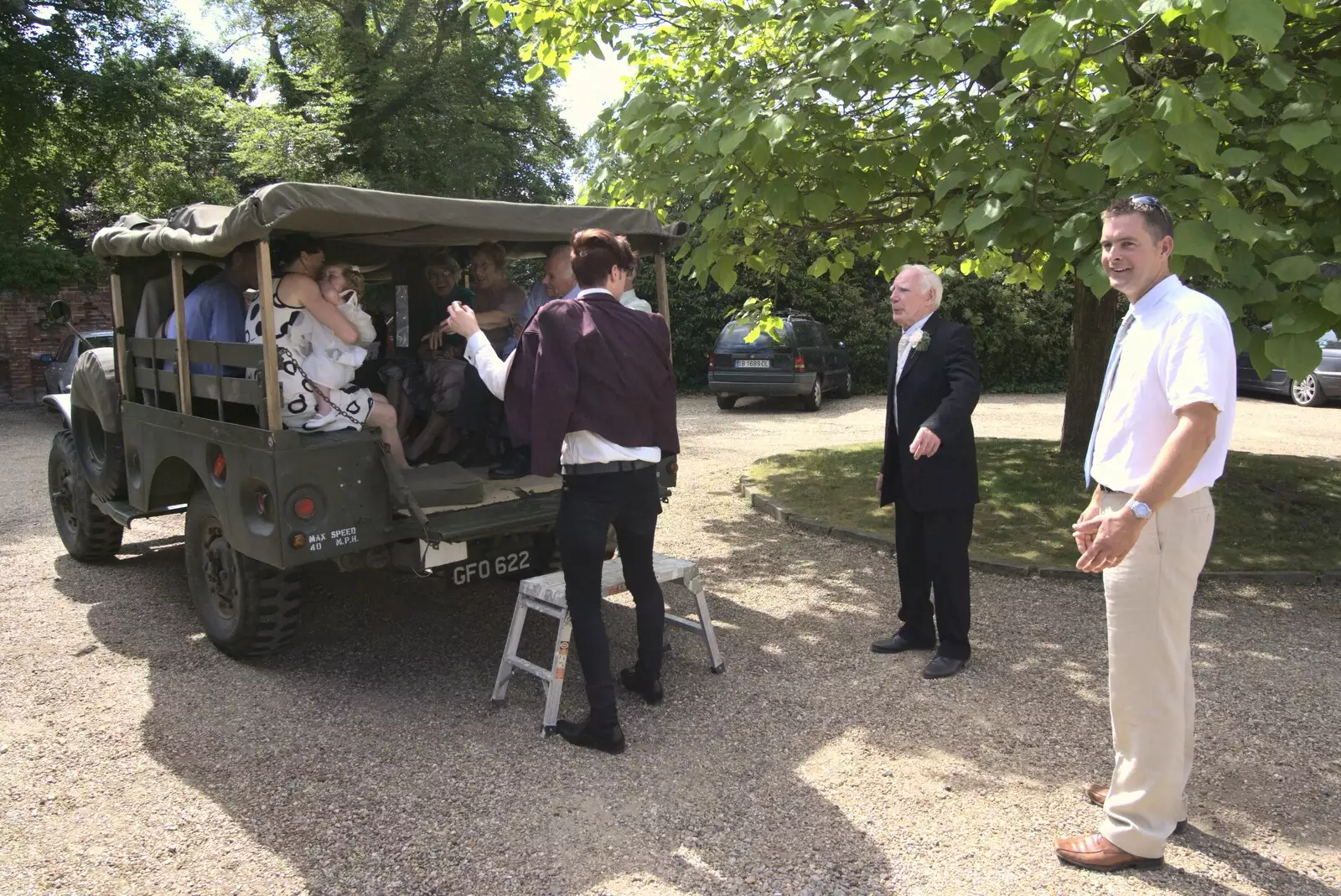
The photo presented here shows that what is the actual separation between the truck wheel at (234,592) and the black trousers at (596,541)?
1.53 meters

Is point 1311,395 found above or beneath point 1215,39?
beneath

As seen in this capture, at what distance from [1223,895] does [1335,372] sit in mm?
16682

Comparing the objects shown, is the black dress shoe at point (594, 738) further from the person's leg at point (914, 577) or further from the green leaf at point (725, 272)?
the green leaf at point (725, 272)

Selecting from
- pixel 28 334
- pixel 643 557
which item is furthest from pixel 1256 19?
pixel 28 334

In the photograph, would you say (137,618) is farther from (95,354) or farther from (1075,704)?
(1075,704)

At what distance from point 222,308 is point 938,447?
381cm

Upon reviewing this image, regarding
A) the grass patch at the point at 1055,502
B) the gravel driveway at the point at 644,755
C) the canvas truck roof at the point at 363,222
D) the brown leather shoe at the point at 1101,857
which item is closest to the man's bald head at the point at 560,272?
the canvas truck roof at the point at 363,222

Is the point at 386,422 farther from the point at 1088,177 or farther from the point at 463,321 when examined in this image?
the point at 1088,177

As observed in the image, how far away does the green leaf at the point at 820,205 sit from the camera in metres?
5.72

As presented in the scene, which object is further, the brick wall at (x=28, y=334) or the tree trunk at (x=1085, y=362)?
the brick wall at (x=28, y=334)

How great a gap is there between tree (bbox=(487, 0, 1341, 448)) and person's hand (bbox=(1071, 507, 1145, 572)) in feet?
5.65

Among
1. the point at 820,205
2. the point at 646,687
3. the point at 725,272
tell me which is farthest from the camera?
the point at 725,272

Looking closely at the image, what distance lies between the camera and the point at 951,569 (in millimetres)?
4824

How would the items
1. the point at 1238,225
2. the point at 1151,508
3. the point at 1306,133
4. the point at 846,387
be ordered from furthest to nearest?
1. the point at 846,387
2. the point at 1306,133
3. the point at 1238,225
4. the point at 1151,508
